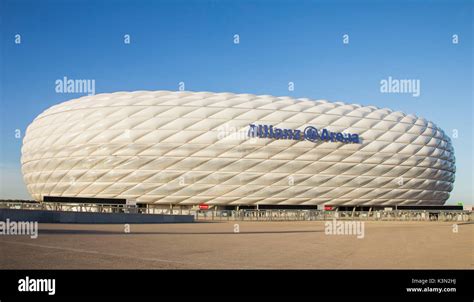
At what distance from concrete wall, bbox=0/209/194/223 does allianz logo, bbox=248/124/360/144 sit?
19850 millimetres

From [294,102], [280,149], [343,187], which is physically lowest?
[343,187]

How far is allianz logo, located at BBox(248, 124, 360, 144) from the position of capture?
1897 inches

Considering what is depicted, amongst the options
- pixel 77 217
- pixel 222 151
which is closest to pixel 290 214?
pixel 222 151

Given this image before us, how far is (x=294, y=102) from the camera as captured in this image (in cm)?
5169

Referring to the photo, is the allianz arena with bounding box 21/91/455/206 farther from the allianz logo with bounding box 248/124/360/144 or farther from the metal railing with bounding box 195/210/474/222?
the metal railing with bounding box 195/210/474/222

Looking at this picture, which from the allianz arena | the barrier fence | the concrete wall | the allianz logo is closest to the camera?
the concrete wall

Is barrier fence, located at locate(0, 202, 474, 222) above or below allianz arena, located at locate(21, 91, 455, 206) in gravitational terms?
below

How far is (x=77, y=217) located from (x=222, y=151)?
26.5 meters

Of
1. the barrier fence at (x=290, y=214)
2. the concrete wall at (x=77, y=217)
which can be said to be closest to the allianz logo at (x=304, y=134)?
the barrier fence at (x=290, y=214)

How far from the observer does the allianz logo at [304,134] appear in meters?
48.2

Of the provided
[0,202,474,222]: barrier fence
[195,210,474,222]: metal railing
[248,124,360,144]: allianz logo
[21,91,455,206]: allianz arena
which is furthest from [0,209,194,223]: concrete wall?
[248,124,360,144]: allianz logo
